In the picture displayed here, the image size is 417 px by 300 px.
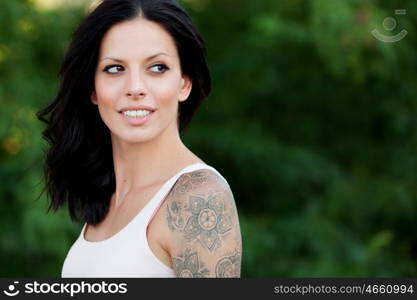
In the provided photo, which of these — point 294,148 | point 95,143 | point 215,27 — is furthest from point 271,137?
point 95,143

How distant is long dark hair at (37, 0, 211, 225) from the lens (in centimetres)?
221

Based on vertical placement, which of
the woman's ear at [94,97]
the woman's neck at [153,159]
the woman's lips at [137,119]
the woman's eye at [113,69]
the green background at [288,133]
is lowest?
the woman's neck at [153,159]

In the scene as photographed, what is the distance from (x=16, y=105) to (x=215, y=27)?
7.23 ft

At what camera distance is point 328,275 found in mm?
6172

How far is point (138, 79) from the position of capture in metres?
2.13

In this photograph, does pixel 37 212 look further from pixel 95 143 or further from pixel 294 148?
pixel 95 143

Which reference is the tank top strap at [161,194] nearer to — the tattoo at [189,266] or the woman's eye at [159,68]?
the tattoo at [189,266]

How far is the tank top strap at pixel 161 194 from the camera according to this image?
2.11 meters

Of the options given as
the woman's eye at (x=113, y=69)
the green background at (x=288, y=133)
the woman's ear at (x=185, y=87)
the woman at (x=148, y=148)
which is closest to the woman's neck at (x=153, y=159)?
the woman at (x=148, y=148)

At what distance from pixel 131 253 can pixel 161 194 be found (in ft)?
Result: 0.59

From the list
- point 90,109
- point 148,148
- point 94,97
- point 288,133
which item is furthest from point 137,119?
point 288,133

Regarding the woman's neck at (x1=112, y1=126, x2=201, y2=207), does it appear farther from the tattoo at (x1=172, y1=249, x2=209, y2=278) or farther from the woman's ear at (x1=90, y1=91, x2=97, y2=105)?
the tattoo at (x1=172, y1=249, x2=209, y2=278)

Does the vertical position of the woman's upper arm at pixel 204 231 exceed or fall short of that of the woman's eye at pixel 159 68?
it falls short

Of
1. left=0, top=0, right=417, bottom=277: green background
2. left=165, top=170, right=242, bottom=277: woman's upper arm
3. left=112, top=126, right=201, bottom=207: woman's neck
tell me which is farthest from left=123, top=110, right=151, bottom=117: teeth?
left=0, top=0, right=417, bottom=277: green background
